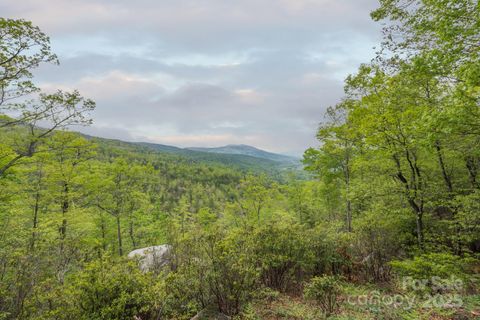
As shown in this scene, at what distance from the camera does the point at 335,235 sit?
925 centimetres

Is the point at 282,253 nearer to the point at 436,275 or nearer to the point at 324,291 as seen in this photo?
the point at 324,291

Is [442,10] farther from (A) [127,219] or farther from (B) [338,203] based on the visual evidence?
(A) [127,219]

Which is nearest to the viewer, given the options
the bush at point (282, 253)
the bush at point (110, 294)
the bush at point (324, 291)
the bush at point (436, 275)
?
the bush at point (110, 294)

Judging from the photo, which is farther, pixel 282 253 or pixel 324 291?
pixel 282 253

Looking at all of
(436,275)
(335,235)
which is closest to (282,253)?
(335,235)

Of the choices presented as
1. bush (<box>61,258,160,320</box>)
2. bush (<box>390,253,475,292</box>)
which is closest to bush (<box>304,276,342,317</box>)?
bush (<box>390,253,475,292</box>)

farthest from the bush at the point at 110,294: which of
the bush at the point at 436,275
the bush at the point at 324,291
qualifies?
the bush at the point at 436,275

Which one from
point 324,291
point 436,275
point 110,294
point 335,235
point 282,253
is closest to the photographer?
point 110,294

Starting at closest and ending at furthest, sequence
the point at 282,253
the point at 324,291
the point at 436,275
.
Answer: the point at 324,291
the point at 436,275
the point at 282,253

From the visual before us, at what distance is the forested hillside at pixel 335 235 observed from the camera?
18.4 ft

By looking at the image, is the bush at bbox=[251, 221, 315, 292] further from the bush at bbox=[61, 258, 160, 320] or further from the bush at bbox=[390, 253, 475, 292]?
the bush at bbox=[61, 258, 160, 320]

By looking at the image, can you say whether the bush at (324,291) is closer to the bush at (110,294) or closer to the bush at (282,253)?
the bush at (282,253)

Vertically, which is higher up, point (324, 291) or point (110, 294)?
point (324, 291)

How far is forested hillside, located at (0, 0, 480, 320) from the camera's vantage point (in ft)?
18.4
